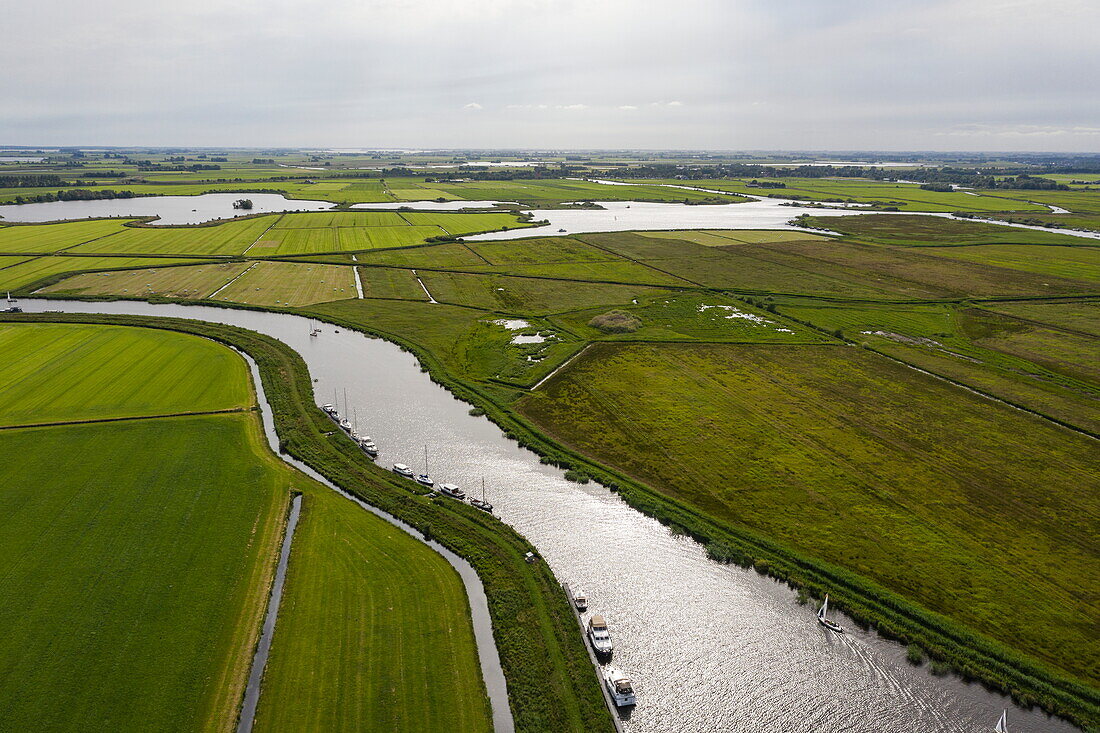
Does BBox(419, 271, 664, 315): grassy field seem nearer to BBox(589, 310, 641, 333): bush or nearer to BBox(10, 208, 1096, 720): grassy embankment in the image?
BBox(10, 208, 1096, 720): grassy embankment

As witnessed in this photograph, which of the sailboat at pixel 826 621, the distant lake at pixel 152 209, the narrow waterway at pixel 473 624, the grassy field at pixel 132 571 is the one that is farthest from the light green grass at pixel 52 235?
the sailboat at pixel 826 621

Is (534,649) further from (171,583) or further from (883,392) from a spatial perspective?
(883,392)

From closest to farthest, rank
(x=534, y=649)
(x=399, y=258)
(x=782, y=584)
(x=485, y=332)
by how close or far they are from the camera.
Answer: (x=534, y=649) → (x=782, y=584) → (x=485, y=332) → (x=399, y=258)

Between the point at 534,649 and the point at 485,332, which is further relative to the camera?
the point at 485,332

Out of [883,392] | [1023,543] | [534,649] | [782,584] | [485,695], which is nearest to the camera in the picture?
[485,695]

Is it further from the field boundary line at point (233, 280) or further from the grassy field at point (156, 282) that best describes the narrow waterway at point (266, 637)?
the grassy field at point (156, 282)

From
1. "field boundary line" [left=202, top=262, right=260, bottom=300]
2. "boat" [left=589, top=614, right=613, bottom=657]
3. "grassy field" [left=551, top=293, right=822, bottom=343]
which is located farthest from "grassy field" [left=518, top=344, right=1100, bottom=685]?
"field boundary line" [left=202, top=262, right=260, bottom=300]

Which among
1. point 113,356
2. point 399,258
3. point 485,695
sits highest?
point 399,258

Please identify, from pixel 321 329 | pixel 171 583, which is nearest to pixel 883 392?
pixel 171 583
